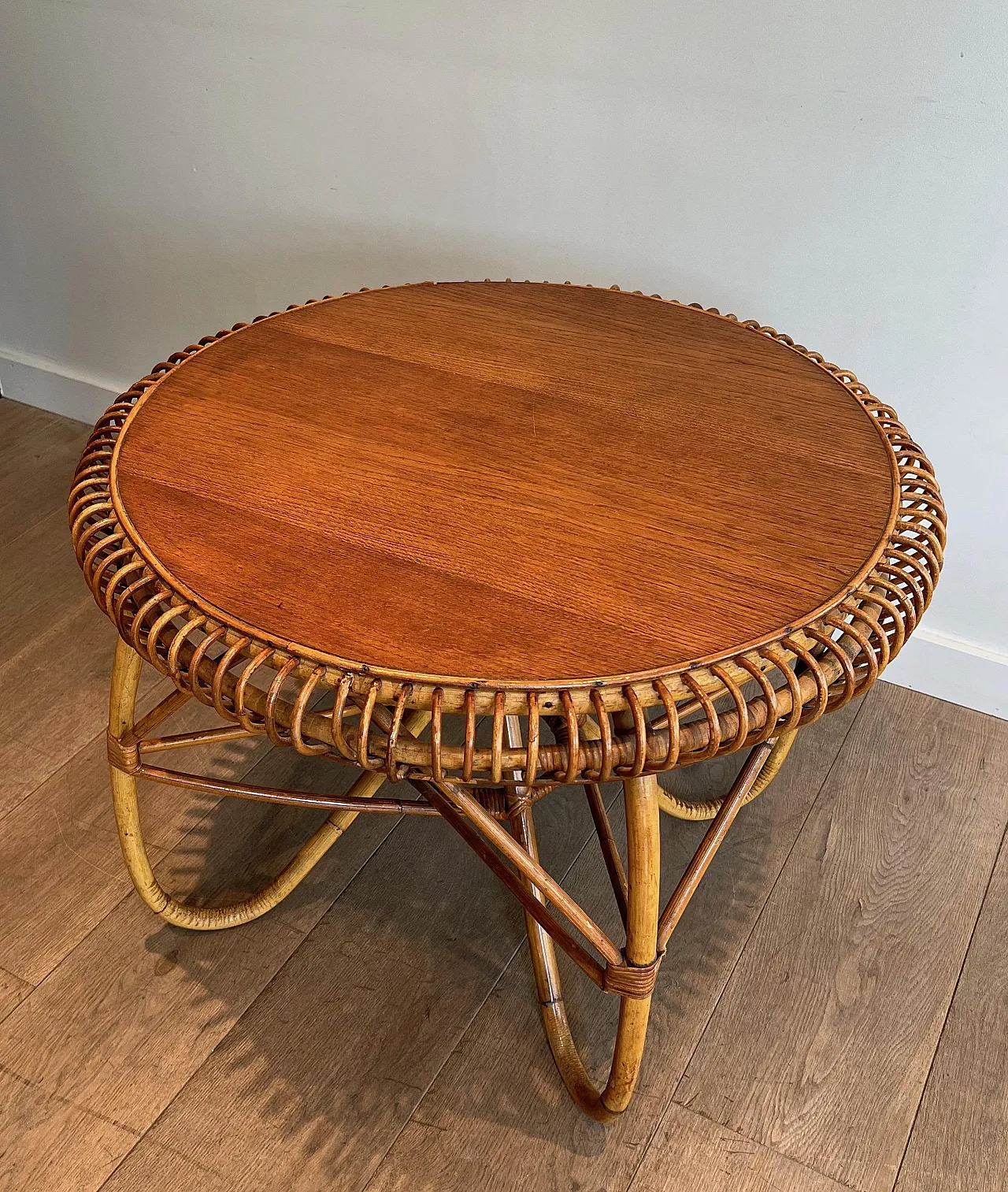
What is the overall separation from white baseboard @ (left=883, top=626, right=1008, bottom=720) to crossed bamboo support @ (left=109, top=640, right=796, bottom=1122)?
1.01ft

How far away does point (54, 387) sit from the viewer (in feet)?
5.71

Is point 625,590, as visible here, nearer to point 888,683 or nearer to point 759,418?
point 759,418

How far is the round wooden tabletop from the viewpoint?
0.63 meters

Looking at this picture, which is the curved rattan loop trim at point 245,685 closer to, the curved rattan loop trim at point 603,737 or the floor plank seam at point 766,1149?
the curved rattan loop trim at point 603,737

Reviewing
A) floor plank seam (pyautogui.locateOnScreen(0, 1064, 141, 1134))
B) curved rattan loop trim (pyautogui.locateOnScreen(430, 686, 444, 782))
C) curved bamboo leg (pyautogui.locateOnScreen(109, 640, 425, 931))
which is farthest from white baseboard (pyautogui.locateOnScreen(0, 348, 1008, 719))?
floor plank seam (pyautogui.locateOnScreen(0, 1064, 141, 1134))

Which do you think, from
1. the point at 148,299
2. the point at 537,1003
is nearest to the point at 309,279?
the point at 148,299

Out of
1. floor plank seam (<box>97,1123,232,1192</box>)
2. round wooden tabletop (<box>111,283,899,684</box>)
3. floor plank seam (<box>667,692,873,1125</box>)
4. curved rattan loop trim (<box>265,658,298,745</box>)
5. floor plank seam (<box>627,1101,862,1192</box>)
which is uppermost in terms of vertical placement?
round wooden tabletop (<box>111,283,899,684</box>)

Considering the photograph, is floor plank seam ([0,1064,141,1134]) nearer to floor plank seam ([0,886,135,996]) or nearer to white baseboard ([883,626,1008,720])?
floor plank seam ([0,886,135,996])

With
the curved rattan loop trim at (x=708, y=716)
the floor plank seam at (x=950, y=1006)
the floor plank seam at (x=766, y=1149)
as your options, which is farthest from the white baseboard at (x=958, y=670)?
the curved rattan loop trim at (x=708, y=716)

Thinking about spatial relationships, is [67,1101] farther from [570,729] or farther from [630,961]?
[570,729]

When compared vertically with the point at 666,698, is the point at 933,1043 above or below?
below

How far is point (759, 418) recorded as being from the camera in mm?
818

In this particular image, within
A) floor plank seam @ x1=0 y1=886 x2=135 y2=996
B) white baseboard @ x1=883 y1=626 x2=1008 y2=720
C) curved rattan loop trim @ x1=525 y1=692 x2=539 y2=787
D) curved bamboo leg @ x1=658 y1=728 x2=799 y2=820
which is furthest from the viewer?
A: white baseboard @ x1=883 y1=626 x2=1008 y2=720

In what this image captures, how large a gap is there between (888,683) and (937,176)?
594mm
